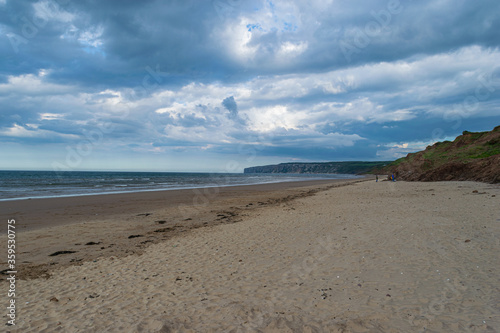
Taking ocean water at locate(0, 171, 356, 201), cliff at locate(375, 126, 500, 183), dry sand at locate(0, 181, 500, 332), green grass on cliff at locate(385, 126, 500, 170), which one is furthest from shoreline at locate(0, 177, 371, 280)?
green grass on cliff at locate(385, 126, 500, 170)

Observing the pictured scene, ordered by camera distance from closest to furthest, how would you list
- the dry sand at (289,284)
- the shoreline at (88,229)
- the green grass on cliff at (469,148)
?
the dry sand at (289,284) → the shoreline at (88,229) → the green grass on cliff at (469,148)

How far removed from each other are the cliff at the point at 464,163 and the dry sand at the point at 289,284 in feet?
75.4

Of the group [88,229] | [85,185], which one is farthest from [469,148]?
[85,185]

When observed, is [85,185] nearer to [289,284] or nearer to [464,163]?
[289,284]

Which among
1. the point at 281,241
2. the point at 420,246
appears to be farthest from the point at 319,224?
the point at 420,246

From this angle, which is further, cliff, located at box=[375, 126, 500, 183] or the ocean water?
the ocean water

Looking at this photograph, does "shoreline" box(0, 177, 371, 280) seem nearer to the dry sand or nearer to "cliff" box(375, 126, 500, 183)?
the dry sand

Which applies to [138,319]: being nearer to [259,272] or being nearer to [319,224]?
[259,272]

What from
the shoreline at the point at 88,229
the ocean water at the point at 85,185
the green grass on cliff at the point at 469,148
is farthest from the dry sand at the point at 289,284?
the green grass on cliff at the point at 469,148

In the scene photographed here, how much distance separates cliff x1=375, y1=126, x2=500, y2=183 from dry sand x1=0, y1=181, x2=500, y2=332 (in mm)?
22971

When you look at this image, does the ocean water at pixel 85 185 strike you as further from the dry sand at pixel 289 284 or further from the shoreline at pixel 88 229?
the dry sand at pixel 289 284

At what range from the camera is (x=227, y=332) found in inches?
158

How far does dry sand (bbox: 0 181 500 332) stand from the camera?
425 centimetres

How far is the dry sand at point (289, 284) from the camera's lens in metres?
4.25
